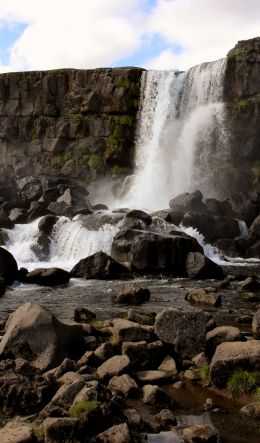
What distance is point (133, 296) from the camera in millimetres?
20812

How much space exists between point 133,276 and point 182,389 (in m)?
16.5

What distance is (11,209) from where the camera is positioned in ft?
143

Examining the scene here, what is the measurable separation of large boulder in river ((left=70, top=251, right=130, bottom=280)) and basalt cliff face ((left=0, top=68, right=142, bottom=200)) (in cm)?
2698

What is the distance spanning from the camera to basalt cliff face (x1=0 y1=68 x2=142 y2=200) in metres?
58.0

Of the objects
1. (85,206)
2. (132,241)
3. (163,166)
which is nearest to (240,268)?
(132,241)

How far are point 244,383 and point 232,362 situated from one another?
1.59 feet

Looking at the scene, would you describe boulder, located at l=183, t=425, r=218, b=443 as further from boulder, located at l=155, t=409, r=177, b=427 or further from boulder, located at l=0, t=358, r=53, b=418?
boulder, located at l=0, t=358, r=53, b=418

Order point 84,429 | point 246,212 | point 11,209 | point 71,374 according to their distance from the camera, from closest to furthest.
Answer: point 84,429, point 71,374, point 246,212, point 11,209

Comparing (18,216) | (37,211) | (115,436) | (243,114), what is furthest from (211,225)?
(115,436)

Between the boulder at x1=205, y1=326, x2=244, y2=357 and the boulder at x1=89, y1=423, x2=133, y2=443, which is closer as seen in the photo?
the boulder at x1=89, y1=423, x2=133, y2=443

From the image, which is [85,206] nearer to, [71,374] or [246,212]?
[246,212]

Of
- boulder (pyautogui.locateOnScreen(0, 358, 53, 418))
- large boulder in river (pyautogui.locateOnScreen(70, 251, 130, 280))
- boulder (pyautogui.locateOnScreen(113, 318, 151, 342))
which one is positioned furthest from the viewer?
large boulder in river (pyautogui.locateOnScreen(70, 251, 130, 280))

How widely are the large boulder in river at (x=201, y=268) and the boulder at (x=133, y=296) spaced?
19.9ft

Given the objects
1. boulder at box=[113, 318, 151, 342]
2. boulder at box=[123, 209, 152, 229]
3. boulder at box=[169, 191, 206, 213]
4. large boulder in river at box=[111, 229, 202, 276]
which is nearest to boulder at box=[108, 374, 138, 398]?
boulder at box=[113, 318, 151, 342]
